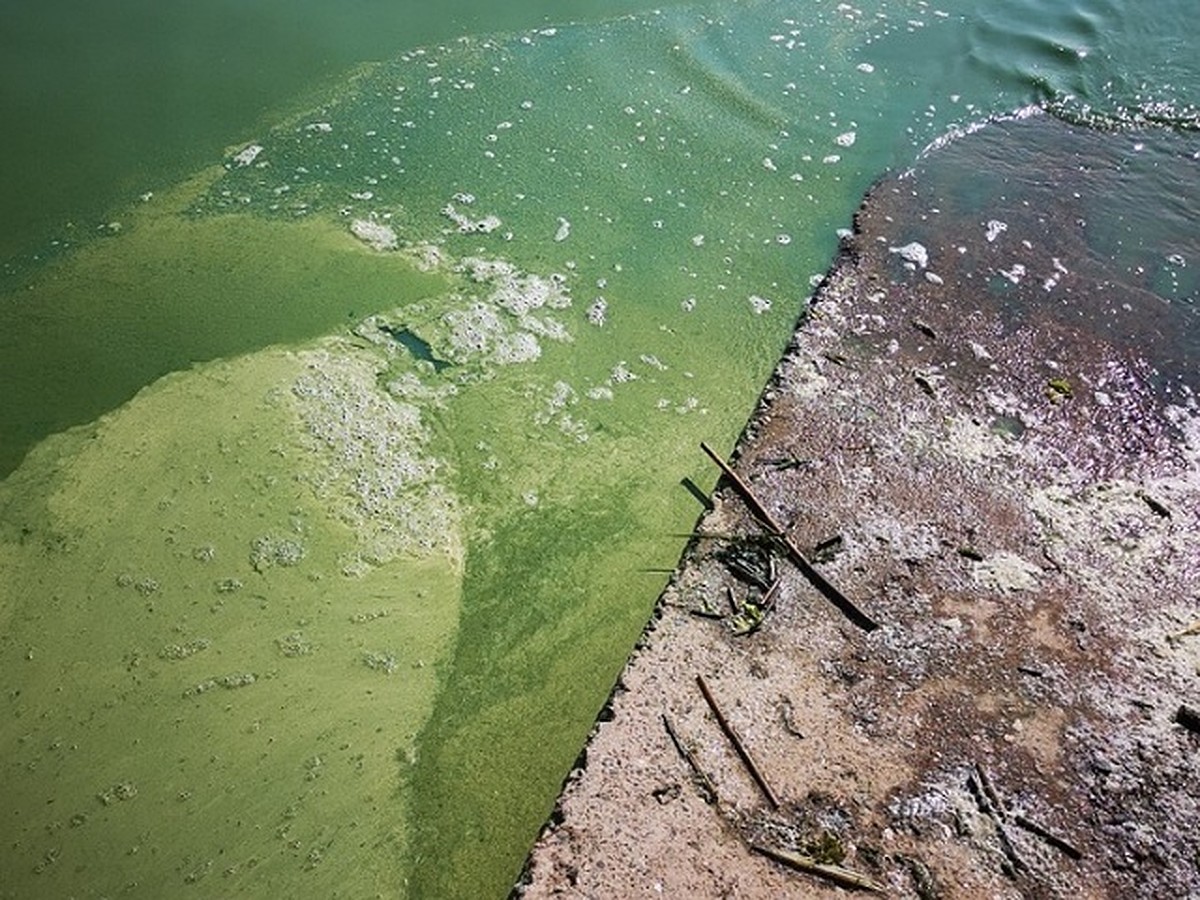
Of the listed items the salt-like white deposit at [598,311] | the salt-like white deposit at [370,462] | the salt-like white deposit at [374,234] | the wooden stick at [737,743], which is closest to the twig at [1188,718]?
the wooden stick at [737,743]

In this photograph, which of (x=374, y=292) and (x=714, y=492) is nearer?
(x=714, y=492)

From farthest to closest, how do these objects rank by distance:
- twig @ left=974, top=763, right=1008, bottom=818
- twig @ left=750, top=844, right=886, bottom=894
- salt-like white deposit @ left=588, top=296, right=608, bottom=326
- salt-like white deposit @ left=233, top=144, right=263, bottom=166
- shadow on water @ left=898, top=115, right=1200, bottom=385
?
1. salt-like white deposit @ left=233, top=144, right=263, bottom=166
2. shadow on water @ left=898, top=115, right=1200, bottom=385
3. salt-like white deposit @ left=588, top=296, right=608, bottom=326
4. twig @ left=974, top=763, right=1008, bottom=818
5. twig @ left=750, top=844, right=886, bottom=894

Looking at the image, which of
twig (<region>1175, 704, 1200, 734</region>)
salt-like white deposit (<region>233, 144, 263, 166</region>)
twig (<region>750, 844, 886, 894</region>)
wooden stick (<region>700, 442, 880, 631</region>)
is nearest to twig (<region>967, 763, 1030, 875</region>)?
twig (<region>750, 844, 886, 894</region>)

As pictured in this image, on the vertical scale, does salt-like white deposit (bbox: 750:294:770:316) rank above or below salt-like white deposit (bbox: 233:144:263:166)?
above

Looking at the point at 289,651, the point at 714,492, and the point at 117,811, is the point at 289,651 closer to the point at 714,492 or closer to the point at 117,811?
the point at 117,811

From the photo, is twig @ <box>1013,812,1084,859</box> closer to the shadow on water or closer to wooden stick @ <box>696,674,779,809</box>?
wooden stick @ <box>696,674,779,809</box>

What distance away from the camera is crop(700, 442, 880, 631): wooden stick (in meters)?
2.51

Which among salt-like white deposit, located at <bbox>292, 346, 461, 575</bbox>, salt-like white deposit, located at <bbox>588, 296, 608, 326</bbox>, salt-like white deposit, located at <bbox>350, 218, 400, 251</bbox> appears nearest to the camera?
salt-like white deposit, located at <bbox>292, 346, 461, 575</bbox>

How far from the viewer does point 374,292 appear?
346 cm

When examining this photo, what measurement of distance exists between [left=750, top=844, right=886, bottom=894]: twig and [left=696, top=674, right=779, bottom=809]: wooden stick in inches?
4.5

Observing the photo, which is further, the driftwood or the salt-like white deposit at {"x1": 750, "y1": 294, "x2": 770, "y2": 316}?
the salt-like white deposit at {"x1": 750, "y1": 294, "x2": 770, "y2": 316}

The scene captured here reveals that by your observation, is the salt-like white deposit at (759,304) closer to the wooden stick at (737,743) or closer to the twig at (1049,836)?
the wooden stick at (737,743)

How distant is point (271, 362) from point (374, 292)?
1.61ft

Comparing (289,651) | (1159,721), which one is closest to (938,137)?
(1159,721)
